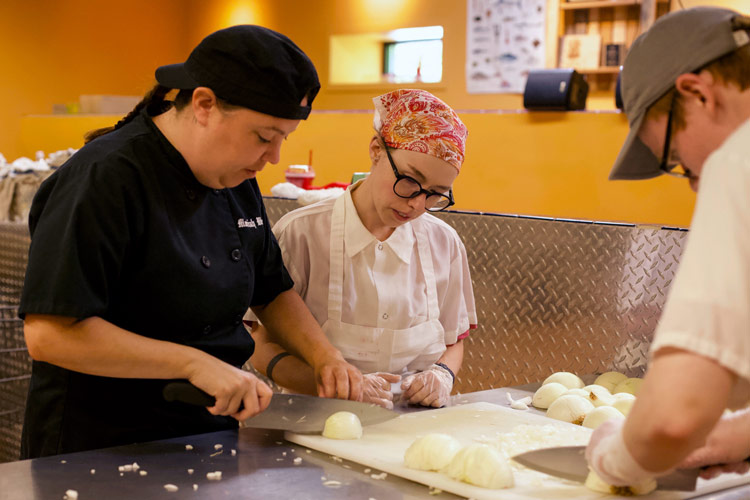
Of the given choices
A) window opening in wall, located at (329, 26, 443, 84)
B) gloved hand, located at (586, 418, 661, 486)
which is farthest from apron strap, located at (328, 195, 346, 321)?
window opening in wall, located at (329, 26, 443, 84)

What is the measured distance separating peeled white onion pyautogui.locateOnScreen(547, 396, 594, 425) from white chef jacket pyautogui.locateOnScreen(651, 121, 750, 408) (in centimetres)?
110

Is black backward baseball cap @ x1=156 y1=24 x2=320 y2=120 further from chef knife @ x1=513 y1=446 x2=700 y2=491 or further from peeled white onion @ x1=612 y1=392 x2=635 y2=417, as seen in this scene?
peeled white onion @ x1=612 y1=392 x2=635 y2=417

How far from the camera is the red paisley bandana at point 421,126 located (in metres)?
2.10

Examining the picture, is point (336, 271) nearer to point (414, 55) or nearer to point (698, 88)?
point (698, 88)

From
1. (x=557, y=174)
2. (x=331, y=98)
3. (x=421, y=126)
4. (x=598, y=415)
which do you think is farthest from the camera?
(x=331, y=98)

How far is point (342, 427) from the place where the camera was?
1713mm

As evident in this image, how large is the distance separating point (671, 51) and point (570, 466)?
788mm

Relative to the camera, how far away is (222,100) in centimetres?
164

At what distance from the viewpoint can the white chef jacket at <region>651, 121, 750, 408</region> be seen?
2.74 ft

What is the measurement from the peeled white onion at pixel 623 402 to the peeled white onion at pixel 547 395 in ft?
0.48

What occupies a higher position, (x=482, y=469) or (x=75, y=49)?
(x=75, y=49)

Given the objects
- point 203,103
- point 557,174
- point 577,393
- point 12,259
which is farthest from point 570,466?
point 557,174

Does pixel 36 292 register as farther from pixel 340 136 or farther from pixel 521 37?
pixel 521 37

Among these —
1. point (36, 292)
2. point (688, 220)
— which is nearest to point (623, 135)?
point (688, 220)
